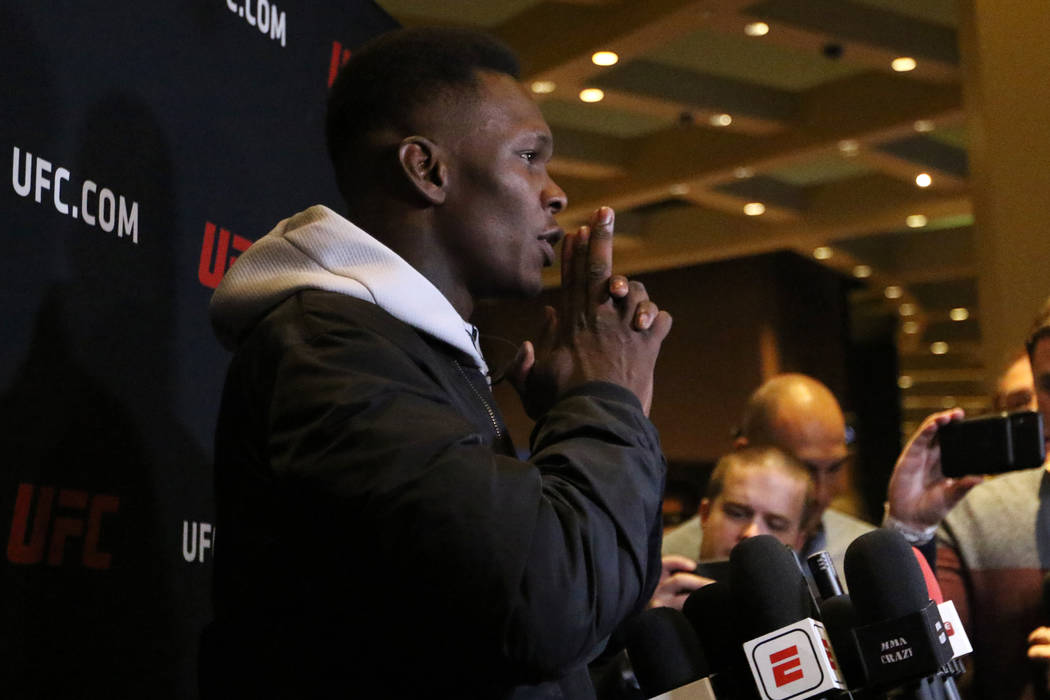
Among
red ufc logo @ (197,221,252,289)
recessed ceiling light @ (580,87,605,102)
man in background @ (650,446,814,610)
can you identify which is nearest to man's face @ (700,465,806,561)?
man in background @ (650,446,814,610)

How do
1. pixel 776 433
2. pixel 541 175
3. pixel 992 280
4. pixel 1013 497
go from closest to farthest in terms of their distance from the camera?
pixel 541 175 < pixel 1013 497 < pixel 776 433 < pixel 992 280

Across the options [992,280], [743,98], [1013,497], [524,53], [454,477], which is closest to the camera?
[454,477]

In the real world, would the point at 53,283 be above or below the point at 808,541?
above

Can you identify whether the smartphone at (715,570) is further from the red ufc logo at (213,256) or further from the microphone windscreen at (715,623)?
the red ufc logo at (213,256)

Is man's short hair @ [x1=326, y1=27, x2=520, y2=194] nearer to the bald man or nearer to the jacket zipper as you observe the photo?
the jacket zipper

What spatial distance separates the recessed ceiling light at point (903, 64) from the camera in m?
7.42

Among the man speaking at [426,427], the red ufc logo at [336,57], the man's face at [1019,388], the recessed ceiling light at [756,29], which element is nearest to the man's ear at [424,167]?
the man speaking at [426,427]

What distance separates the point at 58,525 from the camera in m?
1.57

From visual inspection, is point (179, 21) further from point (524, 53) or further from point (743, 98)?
point (743, 98)

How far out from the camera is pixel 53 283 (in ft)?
5.18

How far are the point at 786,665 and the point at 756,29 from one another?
6.12m

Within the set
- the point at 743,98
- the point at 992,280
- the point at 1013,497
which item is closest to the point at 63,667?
the point at 1013,497

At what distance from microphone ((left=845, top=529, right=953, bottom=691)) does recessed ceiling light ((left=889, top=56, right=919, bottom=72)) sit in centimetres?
661

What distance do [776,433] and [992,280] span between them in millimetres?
1085
